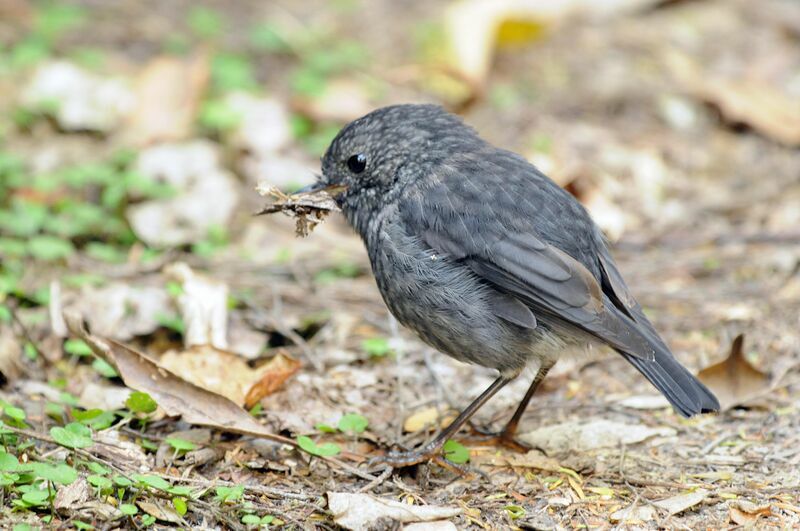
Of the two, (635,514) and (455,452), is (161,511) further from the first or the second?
(635,514)

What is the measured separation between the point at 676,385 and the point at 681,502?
0.43m

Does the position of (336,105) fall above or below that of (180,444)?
above

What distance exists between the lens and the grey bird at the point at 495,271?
12.0ft

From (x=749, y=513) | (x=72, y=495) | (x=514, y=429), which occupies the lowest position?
(x=72, y=495)

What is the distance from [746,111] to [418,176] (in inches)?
154

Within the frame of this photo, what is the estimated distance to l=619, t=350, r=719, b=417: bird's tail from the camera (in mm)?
3504

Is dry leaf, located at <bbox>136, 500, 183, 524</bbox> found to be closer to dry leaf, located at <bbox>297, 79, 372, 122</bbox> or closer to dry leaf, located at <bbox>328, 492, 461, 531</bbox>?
dry leaf, located at <bbox>328, 492, 461, 531</bbox>

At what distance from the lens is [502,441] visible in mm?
4039

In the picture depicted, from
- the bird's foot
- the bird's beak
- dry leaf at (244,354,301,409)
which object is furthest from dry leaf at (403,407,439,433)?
the bird's beak

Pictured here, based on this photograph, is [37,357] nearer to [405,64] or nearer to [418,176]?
[418,176]

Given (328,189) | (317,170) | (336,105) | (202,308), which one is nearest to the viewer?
(328,189)

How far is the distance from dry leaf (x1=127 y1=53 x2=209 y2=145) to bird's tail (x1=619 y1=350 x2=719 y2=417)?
3697 mm

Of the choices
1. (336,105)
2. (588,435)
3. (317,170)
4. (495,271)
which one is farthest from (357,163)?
(336,105)

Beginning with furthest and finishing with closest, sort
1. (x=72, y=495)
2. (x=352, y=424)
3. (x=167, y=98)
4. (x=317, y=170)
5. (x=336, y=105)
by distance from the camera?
1. (x=336, y=105)
2. (x=167, y=98)
3. (x=317, y=170)
4. (x=352, y=424)
5. (x=72, y=495)
